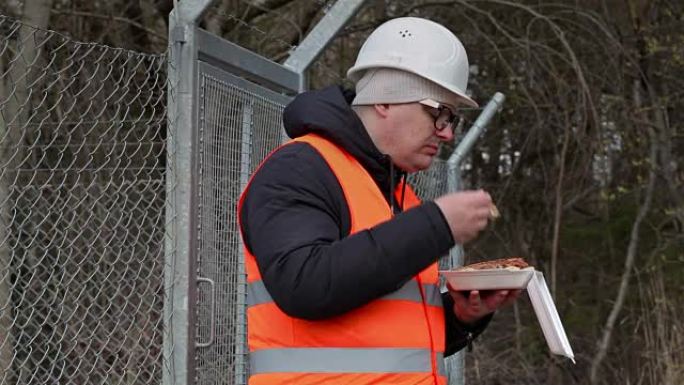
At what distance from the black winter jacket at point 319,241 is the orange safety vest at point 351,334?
0.22 ft

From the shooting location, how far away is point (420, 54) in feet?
9.42

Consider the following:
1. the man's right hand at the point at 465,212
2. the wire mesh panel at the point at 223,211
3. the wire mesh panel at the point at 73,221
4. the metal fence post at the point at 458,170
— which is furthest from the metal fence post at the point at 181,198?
the metal fence post at the point at 458,170

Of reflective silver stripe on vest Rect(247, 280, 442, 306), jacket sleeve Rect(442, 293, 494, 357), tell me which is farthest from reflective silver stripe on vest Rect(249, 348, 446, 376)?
jacket sleeve Rect(442, 293, 494, 357)

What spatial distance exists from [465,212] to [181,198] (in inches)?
48.1

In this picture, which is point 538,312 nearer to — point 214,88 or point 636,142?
point 214,88

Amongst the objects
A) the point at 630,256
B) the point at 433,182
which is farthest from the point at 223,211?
the point at 630,256

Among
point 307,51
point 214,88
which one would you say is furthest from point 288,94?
point 214,88

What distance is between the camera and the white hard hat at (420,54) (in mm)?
2857

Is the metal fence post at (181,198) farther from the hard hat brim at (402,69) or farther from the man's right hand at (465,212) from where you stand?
the man's right hand at (465,212)

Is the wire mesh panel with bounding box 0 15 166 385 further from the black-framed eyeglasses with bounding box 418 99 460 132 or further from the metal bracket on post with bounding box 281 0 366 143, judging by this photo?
the black-framed eyeglasses with bounding box 418 99 460 132

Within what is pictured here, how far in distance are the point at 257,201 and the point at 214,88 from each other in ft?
4.05

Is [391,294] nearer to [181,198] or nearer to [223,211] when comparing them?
[181,198]

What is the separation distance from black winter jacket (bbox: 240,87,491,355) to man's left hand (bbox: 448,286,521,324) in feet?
1.54

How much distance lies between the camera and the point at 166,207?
143 inches
